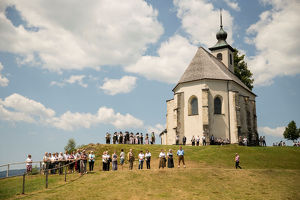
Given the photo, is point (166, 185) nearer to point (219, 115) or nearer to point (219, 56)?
point (219, 115)

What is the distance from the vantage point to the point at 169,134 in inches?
1494

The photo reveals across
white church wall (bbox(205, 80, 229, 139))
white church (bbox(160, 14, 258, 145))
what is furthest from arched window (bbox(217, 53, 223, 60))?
white church wall (bbox(205, 80, 229, 139))

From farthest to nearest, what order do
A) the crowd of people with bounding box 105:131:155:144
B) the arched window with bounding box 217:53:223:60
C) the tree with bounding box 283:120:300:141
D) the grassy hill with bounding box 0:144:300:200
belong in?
1. the tree with bounding box 283:120:300:141
2. the arched window with bounding box 217:53:223:60
3. the crowd of people with bounding box 105:131:155:144
4. the grassy hill with bounding box 0:144:300:200

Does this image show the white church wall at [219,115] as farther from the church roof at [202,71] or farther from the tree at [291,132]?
the tree at [291,132]

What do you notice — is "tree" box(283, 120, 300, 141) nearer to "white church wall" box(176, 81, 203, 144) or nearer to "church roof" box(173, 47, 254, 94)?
"church roof" box(173, 47, 254, 94)

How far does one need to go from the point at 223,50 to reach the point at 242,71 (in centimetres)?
623

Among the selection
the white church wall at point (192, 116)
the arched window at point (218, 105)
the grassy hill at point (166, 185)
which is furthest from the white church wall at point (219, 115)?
the grassy hill at point (166, 185)

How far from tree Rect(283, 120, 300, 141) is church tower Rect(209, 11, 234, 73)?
21.8 m

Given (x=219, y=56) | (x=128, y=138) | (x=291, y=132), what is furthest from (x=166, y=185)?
(x=291, y=132)

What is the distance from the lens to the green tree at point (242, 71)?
49250mm

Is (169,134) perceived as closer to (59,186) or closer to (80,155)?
(80,155)

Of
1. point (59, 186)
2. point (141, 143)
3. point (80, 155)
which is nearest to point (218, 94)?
point (141, 143)

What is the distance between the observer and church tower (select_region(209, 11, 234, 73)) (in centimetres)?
4743

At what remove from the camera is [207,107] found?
1340 inches
